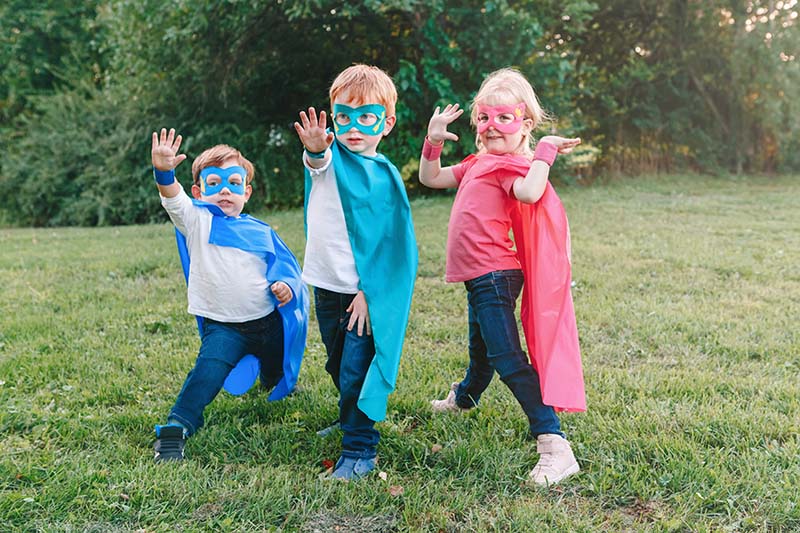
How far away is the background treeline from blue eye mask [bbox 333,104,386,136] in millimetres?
9531

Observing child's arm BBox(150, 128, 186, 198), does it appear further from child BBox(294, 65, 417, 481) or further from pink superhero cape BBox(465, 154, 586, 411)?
pink superhero cape BBox(465, 154, 586, 411)

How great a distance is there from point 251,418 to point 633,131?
54.9 ft

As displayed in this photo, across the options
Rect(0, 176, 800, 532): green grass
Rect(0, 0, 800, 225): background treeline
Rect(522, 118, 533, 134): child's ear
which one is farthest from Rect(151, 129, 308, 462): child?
Rect(0, 0, 800, 225): background treeline

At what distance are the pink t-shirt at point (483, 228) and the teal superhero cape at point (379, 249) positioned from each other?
0.29m

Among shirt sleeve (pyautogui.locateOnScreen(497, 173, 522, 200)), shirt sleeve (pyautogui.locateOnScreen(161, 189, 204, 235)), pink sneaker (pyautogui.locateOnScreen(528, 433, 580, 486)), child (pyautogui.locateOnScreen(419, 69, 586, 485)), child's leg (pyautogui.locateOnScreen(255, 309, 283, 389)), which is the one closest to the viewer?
pink sneaker (pyautogui.locateOnScreen(528, 433, 580, 486))

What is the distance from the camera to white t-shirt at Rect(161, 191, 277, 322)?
11.7 feet

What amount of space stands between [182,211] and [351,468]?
1513 mm

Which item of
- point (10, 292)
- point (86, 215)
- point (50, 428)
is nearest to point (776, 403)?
point (50, 428)

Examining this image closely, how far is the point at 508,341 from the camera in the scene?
330 centimetres

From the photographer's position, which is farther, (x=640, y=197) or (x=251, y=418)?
(x=640, y=197)

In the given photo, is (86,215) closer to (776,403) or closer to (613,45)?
(613,45)

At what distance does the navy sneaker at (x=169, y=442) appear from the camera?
3.22 meters

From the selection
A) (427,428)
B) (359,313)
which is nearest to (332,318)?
(359,313)

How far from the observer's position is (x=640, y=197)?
14.1 m
